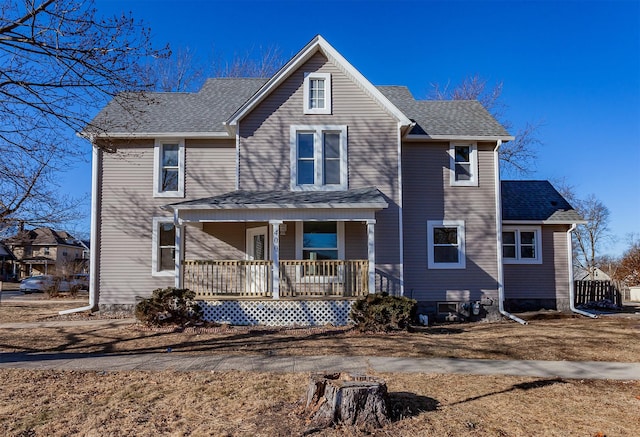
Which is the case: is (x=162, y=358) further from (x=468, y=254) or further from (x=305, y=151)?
(x=468, y=254)

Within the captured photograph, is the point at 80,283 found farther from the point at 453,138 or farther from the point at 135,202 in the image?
the point at 453,138

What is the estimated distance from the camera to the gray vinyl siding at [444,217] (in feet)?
47.0

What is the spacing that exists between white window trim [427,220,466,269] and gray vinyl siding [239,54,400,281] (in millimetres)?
1691

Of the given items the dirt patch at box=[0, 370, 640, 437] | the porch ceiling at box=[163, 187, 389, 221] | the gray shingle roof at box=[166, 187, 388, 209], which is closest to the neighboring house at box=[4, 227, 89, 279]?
the gray shingle roof at box=[166, 187, 388, 209]

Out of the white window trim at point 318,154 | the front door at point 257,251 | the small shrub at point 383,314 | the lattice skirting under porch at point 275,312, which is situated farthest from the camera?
the white window trim at point 318,154

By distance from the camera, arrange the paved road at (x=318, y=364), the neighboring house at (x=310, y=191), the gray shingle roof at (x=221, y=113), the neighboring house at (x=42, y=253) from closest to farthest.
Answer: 1. the paved road at (x=318, y=364)
2. the neighboring house at (x=310, y=191)
3. the gray shingle roof at (x=221, y=113)
4. the neighboring house at (x=42, y=253)

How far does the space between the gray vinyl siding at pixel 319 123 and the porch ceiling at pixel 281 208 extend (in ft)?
3.82

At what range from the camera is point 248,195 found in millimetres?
13266

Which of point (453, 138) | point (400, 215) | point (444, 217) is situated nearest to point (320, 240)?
point (400, 215)

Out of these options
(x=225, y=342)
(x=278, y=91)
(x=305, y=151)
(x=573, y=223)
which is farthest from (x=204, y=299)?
(x=573, y=223)

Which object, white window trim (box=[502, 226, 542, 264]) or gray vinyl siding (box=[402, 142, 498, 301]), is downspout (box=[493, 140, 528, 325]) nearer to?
gray vinyl siding (box=[402, 142, 498, 301])

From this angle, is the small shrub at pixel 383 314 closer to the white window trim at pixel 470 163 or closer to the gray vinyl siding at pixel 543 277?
the white window trim at pixel 470 163

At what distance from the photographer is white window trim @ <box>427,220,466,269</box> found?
14.4 meters

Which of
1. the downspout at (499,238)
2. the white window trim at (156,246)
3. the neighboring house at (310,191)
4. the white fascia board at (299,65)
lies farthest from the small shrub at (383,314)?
the white window trim at (156,246)
